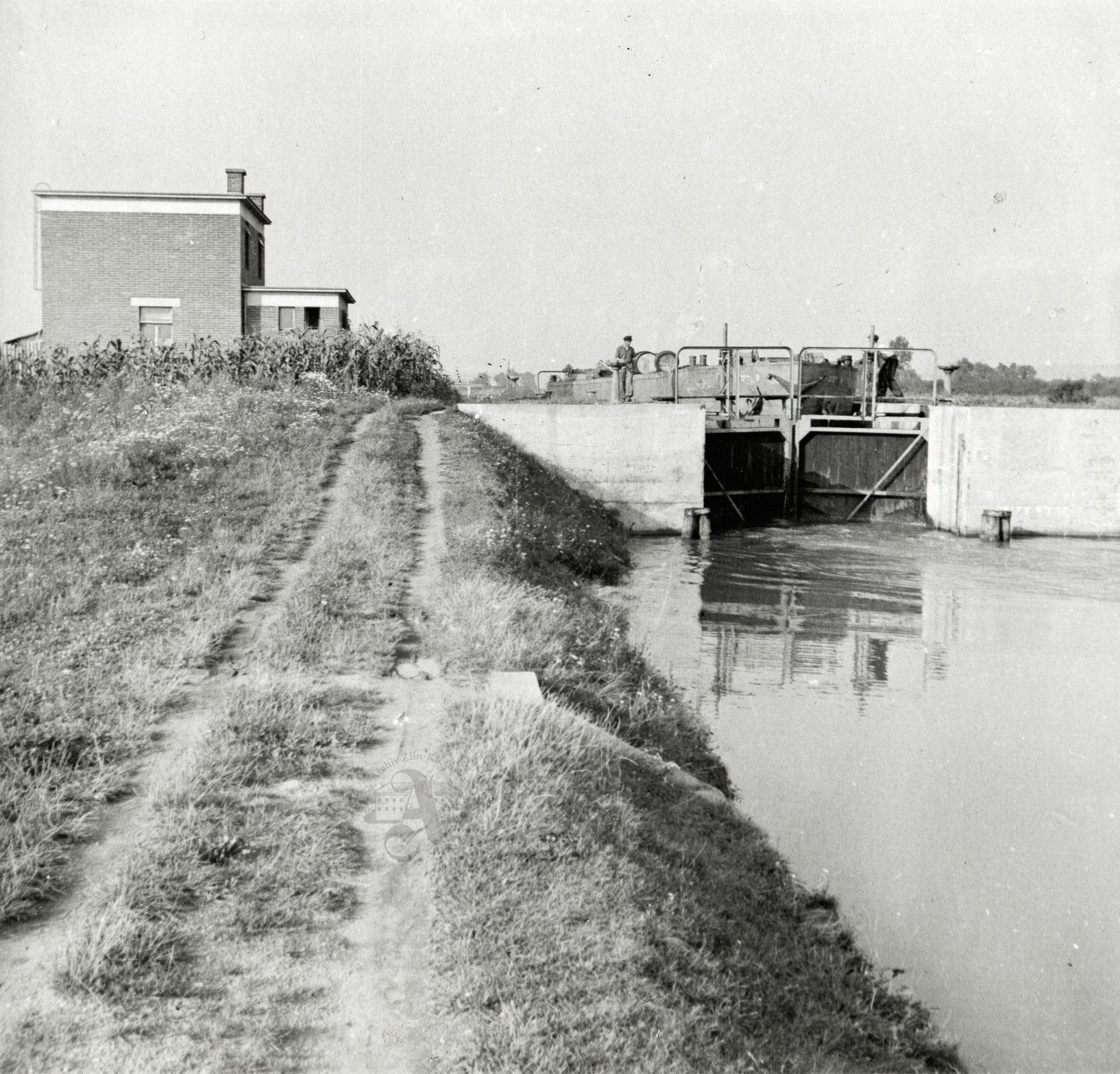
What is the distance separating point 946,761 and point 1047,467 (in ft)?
52.2

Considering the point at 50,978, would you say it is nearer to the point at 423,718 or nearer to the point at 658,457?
the point at 423,718

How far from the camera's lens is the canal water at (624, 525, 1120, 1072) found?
5516mm

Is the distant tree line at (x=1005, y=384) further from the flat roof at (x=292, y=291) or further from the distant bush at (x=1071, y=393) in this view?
the flat roof at (x=292, y=291)

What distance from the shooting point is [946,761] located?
853cm

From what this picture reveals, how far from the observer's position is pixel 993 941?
5.86m

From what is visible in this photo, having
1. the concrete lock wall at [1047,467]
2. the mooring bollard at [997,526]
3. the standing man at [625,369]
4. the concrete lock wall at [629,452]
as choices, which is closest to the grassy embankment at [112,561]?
the concrete lock wall at [629,452]

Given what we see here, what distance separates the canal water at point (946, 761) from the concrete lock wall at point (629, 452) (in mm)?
4728

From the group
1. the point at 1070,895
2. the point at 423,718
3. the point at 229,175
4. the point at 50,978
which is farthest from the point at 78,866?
the point at 229,175

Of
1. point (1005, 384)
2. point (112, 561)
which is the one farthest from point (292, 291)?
point (1005, 384)

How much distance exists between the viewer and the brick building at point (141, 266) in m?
28.6

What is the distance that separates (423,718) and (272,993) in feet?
8.20

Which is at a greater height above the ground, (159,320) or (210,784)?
(159,320)

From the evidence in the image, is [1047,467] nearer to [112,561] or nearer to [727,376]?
[727,376]

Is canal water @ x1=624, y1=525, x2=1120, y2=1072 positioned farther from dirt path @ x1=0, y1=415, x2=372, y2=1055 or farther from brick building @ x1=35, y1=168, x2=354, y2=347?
brick building @ x1=35, y1=168, x2=354, y2=347
